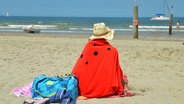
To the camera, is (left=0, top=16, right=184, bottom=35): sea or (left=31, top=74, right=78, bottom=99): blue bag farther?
(left=0, top=16, right=184, bottom=35): sea

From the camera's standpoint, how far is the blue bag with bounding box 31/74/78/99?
511cm

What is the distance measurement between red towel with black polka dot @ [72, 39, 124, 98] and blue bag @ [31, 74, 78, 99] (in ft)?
0.58

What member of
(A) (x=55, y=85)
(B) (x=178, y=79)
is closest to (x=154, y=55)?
(B) (x=178, y=79)

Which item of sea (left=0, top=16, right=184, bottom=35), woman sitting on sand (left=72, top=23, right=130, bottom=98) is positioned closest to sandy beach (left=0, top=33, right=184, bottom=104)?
woman sitting on sand (left=72, top=23, right=130, bottom=98)

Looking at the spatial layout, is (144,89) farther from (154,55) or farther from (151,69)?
(154,55)

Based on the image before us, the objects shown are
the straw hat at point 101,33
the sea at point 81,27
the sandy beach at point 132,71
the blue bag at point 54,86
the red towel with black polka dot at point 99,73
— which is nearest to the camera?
the blue bag at point 54,86

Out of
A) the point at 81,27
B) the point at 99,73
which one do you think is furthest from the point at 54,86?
the point at 81,27

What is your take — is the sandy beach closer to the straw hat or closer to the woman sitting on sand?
the woman sitting on sand

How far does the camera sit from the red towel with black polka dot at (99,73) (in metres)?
5.36

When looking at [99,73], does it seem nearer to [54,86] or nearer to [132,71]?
[54,86]

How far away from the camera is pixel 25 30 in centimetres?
2762

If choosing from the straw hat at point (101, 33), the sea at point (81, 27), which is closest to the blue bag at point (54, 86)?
the straw hat at point (101, 33)

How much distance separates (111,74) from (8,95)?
1.63m

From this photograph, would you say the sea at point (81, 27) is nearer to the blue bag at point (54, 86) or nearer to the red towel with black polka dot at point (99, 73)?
the red towel with black polka dot at point (99, 73)
